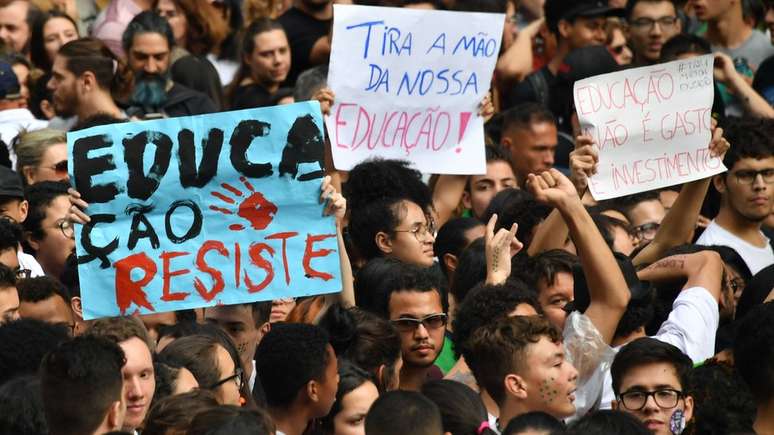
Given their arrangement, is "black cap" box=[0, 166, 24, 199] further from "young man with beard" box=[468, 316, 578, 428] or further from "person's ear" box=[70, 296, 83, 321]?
"young man with beard" box=[468, 316, 578, 428]

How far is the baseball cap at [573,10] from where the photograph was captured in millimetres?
13164

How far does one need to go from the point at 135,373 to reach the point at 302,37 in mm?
6717

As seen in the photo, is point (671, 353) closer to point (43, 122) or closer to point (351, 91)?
point (351, 91)

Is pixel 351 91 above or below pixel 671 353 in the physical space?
above

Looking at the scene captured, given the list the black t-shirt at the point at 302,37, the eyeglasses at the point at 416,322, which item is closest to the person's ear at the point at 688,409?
the eyeglasses at the point at 416,322

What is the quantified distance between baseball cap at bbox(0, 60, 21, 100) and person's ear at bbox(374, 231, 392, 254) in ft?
10.7

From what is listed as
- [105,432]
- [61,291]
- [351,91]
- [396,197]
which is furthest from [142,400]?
[351,91]

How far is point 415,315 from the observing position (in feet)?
27.2

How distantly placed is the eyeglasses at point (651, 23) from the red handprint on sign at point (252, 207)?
5383 millimetres

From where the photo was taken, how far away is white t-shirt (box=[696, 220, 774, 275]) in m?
9.84

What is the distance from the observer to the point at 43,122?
11641 millimetres

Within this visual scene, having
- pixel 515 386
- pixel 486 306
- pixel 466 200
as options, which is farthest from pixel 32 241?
pixel 515 386

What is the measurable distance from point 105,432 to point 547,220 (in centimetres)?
362

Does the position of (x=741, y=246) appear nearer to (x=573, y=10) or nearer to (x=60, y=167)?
(x=573, y=10)
